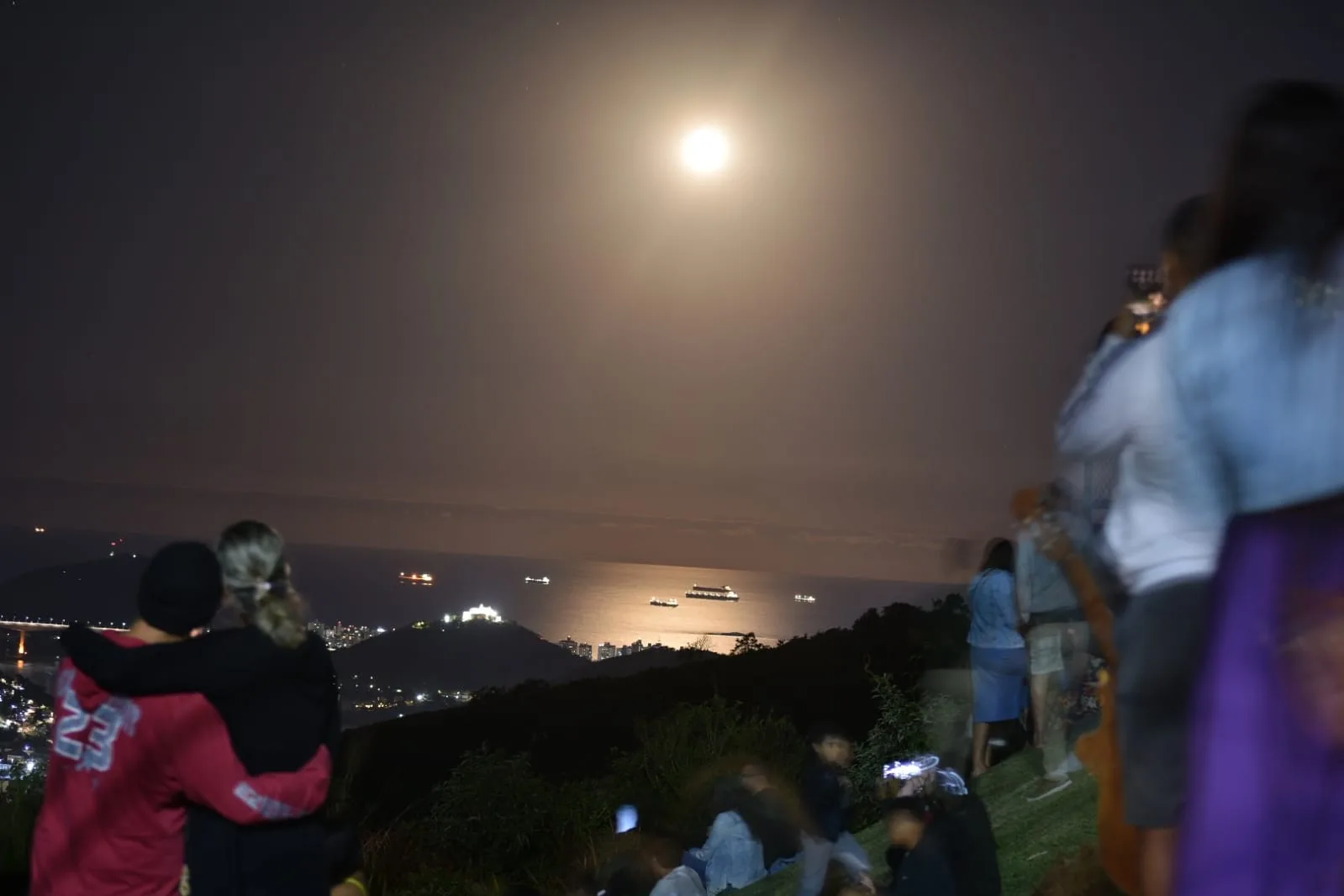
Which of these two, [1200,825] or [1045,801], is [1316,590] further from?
[1045,801]

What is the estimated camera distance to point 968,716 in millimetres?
8711

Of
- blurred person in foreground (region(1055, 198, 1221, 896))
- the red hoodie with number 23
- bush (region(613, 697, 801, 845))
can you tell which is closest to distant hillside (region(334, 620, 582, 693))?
bush (region(613, 697, 801, 845))

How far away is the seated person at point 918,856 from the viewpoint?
468 cm

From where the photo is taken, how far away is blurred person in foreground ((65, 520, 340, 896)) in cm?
284

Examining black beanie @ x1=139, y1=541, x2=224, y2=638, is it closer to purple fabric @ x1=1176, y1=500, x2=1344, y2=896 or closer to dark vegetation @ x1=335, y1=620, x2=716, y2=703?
purple fabric @ x1=1176, y1=500, x2=1344, y2=896

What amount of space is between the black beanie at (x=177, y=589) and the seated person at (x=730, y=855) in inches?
184

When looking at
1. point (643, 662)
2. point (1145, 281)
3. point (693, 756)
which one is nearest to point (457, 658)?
point (643, 662)

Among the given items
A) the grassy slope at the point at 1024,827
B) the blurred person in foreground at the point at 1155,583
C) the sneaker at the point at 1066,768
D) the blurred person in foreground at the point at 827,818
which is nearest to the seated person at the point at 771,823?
the grassy slope at the point at 1024,827

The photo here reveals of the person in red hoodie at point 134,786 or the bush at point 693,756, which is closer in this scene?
the person in red hoodie at point 134,786

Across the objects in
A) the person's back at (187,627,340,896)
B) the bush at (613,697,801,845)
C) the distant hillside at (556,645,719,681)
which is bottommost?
the distant hillside at (556,645,719,681)

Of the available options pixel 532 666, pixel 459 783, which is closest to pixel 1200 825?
pixel 459 783

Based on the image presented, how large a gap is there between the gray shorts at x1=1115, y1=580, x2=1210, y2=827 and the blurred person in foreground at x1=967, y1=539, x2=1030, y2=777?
490cm

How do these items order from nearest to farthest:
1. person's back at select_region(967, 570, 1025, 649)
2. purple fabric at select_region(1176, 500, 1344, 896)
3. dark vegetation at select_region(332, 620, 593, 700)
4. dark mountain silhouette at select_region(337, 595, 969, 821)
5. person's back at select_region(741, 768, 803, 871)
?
purple fabric at select_region(1176, 500, 1344, 896) < person's back at select_region(967, 570, 1025, 649) < person's back at select_region(741, 768, 803, 871) < dark mountain silhouette at select_region(337, 595, 969, 821) < dark vegetation at select_region(332, 620, 593, 700)

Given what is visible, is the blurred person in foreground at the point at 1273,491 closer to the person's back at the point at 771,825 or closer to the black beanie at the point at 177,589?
the black beanie at the point at 177,589
